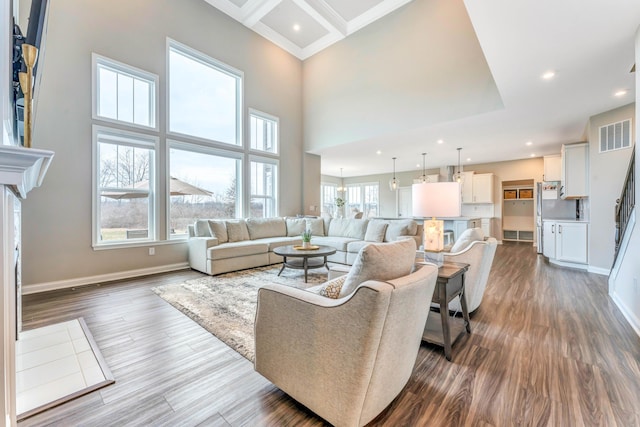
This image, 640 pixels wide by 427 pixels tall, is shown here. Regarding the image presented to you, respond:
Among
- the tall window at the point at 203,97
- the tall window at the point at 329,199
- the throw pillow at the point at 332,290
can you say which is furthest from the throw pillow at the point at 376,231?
the tall window at the point at 329,199

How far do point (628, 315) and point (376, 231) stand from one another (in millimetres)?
3249

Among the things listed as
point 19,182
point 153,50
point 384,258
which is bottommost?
point 384,258

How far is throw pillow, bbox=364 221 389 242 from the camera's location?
198 inches

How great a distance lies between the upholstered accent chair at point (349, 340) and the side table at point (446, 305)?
0.46m

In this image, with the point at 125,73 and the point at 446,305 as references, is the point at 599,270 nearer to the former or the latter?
the point at 446,305

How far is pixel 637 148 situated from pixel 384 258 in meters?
2.95

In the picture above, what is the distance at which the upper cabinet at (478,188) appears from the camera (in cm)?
793

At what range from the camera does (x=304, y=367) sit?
129 cm

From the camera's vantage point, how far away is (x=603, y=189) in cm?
416

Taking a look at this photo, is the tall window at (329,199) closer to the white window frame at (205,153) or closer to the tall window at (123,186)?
the white window frame at (205,153)

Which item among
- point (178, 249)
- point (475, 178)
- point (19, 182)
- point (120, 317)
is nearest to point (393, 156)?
point (475, 178)

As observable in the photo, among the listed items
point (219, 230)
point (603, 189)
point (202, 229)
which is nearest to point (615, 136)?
point (603, 189)

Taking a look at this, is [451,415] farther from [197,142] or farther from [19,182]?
[197,142]

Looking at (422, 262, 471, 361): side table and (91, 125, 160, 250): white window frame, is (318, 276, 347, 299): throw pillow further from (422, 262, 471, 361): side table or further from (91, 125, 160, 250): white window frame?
(91, 125, 160, 250): white window frame
